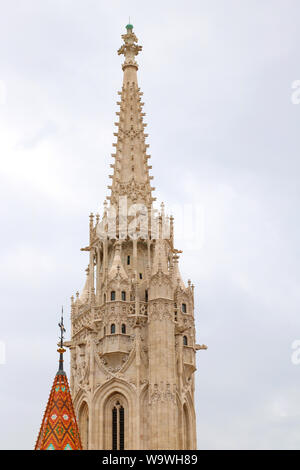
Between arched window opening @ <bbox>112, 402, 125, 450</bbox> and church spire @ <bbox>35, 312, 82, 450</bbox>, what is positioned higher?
arched window opening @ <bbox>112, 402, 125, 450</bbox>

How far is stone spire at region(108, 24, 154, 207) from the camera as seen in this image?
6762 cm

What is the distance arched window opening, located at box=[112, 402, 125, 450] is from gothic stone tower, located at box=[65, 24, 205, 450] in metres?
0.07

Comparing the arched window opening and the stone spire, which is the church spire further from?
the stone spire

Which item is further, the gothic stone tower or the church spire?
the gothic stone tower

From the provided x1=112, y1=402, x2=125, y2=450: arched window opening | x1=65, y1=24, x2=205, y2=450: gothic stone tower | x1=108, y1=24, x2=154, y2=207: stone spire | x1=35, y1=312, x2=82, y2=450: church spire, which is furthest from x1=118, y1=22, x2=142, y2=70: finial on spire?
x1=35, y1=312, x2=82, y2=450: church spire

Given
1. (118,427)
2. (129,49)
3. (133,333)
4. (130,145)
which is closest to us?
(118,427)

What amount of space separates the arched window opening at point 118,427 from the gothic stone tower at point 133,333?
7 centimetres

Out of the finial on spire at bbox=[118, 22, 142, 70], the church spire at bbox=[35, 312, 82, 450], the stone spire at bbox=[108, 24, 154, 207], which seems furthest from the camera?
the finial on spire at bbox=[118, 22, 142, 70]

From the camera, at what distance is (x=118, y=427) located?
5803cm

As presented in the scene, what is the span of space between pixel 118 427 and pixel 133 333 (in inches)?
265

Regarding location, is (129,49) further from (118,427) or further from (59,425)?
(59,425)

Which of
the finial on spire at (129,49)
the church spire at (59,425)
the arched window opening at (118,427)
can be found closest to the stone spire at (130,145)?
the finial on spire at (129,49)

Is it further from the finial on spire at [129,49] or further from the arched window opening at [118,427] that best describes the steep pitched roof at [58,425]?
the finial on spire at [129,49]

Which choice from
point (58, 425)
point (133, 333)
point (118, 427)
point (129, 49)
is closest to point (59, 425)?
point (58, 425)
